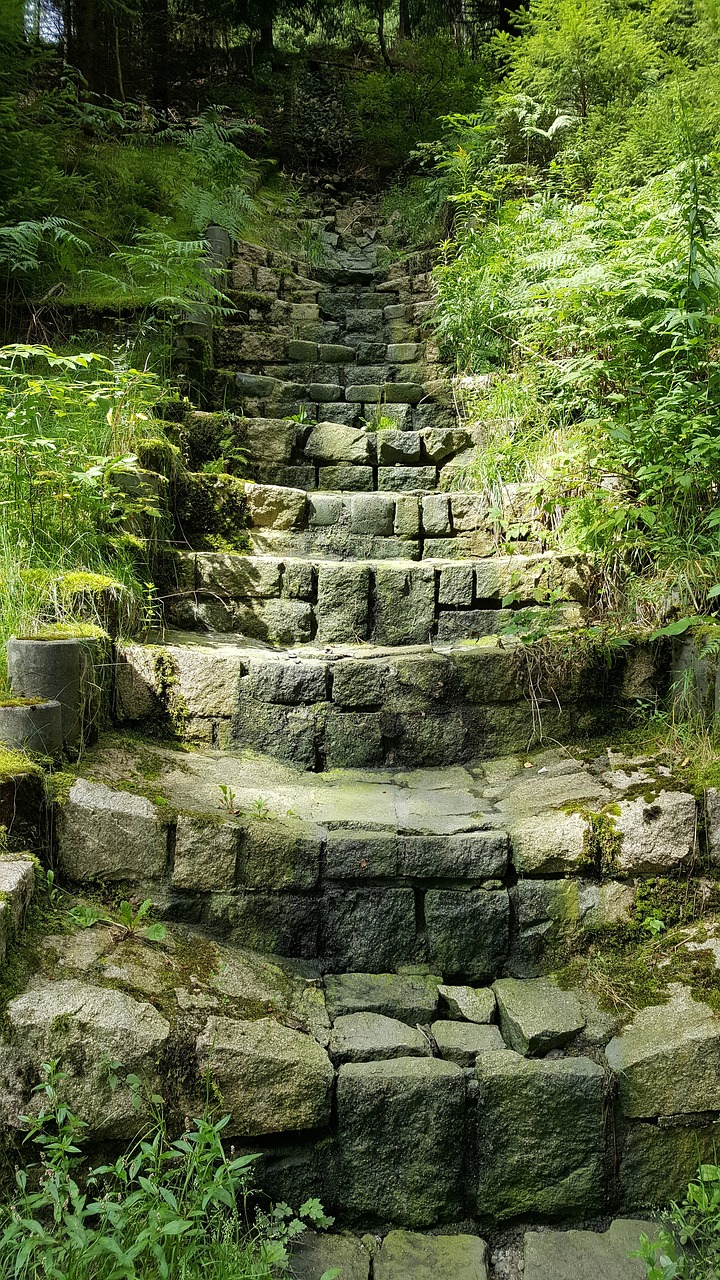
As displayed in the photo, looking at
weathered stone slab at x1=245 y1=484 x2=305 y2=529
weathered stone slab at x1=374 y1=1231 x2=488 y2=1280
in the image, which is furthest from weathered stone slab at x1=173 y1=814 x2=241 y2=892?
weathered stone slab at x1=245 y1=484 x2=305 y2=529

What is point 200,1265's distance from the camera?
1911mm

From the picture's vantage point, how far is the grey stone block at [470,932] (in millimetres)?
2875

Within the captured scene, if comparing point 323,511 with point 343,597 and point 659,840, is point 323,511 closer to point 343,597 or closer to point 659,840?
point 343,597

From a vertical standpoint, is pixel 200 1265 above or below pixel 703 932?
below

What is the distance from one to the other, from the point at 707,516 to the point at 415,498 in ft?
6.08

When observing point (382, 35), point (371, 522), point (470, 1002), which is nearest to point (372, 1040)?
point (470, 1002)

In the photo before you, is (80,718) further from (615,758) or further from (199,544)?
(615,758)

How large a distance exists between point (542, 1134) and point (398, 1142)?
0.43 metres

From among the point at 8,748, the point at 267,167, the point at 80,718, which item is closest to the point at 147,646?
the point at 80,718

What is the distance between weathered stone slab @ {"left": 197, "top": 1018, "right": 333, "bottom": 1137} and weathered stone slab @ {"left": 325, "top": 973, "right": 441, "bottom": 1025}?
0.89 feet

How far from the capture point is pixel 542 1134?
2.39m

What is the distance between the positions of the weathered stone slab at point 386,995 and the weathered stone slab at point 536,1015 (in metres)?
0.24

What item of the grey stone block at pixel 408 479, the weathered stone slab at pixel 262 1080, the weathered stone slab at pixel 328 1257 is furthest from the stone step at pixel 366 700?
the grey stone block at pixel 408 479

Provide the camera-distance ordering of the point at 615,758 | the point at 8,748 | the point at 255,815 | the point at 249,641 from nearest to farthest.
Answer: the point at 8,748 < the point at 255,815 < the point at 615,758 < the point at 249,641
